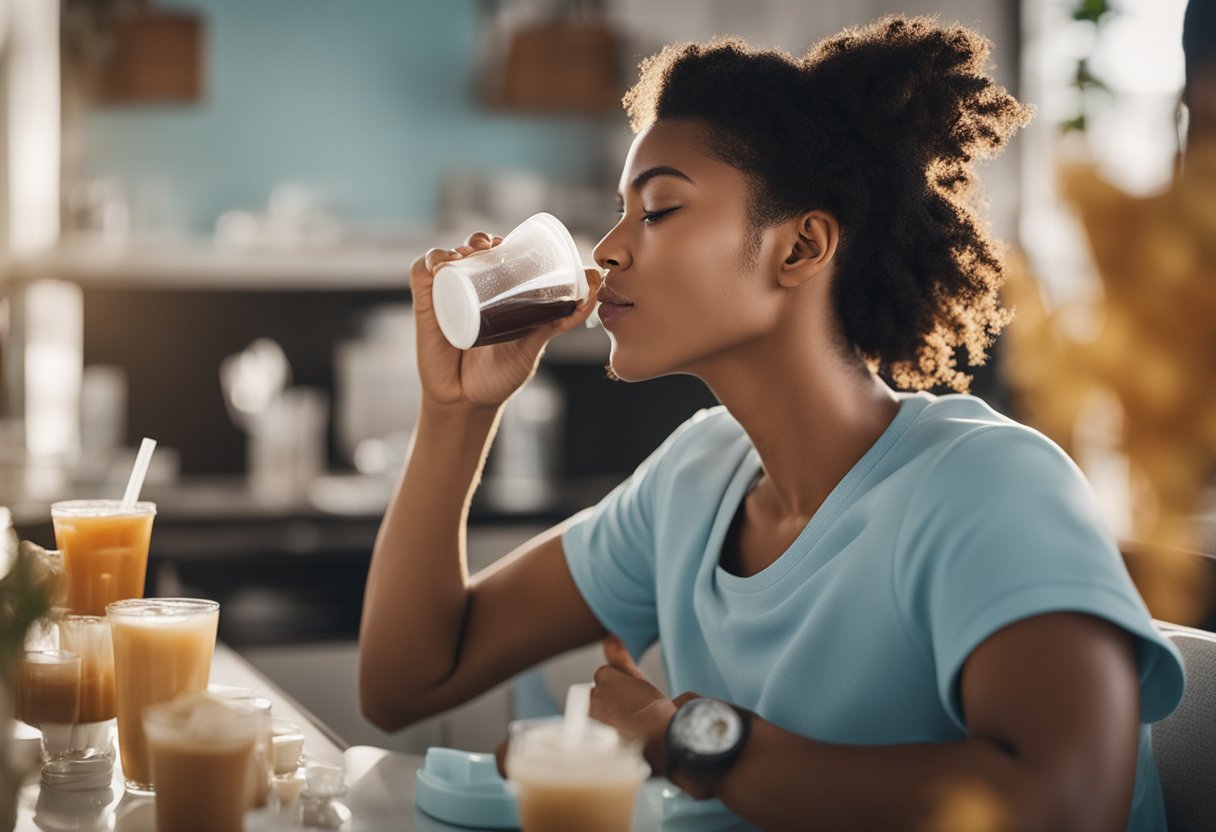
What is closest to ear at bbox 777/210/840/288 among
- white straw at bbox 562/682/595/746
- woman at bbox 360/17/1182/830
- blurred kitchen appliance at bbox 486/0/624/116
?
woman at bbox 360/17/1182/830

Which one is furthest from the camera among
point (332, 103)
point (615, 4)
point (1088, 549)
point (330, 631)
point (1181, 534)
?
point (332, 103)

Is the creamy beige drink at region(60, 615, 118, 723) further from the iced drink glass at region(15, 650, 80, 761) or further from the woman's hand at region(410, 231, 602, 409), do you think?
the woman's hand at region(410, 231, 602, 409)

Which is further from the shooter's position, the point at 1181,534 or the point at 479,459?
the point at 479,459

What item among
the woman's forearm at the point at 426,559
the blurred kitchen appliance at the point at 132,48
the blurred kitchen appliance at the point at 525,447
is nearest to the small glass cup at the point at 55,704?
the woman's forearm at the point at 426,559

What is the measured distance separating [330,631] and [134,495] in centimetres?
219

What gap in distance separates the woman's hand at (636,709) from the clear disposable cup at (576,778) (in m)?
0.14

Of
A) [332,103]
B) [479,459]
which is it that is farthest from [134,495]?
[332,103]

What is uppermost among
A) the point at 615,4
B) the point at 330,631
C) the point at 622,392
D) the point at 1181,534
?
the point at 615,4

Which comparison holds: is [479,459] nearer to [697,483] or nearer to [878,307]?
[697,483]

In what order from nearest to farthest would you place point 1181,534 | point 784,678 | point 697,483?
point 1181,534 → point 784,678 → point 697,483

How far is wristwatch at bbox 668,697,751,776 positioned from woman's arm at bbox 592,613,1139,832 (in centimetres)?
1

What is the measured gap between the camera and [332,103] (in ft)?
15.1

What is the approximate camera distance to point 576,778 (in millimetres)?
858

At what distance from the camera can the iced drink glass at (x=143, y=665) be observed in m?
1.12
